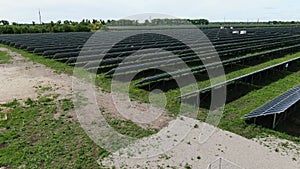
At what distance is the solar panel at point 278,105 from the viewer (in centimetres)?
577

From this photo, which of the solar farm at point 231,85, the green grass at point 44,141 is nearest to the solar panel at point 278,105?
the solar farm at point 231,85

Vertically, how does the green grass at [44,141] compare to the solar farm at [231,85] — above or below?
below

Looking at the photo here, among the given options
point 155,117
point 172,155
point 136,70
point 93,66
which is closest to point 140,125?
point 155,117

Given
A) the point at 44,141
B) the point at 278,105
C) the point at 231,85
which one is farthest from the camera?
the point at 231,85

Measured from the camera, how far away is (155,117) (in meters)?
6.61

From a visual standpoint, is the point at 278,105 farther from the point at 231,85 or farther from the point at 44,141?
the point at 44,141

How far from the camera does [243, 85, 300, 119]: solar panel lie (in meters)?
5.77

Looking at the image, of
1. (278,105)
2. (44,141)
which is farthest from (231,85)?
(44,141)

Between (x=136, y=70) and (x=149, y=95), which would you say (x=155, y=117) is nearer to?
(x=149, y=95)

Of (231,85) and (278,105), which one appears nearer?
(278,105)

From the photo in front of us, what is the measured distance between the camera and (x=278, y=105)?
20.5 ft

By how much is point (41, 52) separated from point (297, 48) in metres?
20.8

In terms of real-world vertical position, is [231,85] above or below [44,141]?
above

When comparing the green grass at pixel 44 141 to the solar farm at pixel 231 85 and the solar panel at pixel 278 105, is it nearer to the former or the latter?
the solar farm at pixel 231 85
